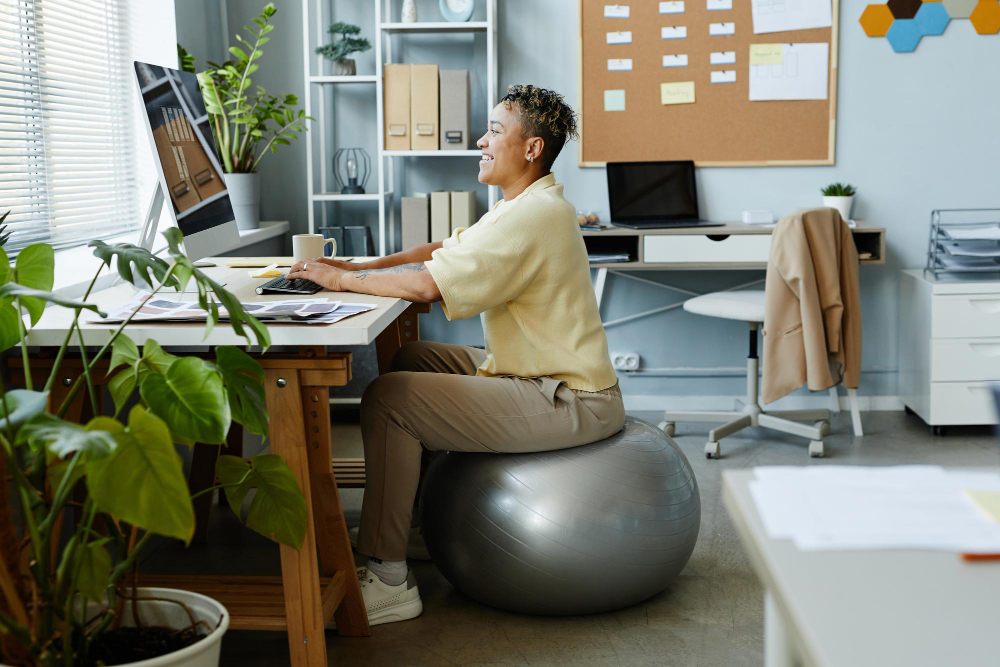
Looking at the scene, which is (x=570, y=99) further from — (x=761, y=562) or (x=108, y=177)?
(x=761, y=562)

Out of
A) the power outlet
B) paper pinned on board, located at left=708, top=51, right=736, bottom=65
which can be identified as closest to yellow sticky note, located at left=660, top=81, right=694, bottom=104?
paper pinned on board, located at left=708, top=51, right=736, bottom=65

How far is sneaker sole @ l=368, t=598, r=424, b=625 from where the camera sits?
2367 millimetres

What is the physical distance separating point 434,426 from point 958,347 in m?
2.40

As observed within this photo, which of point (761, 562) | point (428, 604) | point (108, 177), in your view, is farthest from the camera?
point (108, 177)

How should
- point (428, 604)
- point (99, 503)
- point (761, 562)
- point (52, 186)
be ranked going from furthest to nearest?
1. point (52, 186)
2. point (428, 604)
3. point (99, 503)
4. point (761, 562)

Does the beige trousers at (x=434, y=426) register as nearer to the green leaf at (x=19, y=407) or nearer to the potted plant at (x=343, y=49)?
the green leaf at (x=19, y=407)

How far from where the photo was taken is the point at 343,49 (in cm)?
404

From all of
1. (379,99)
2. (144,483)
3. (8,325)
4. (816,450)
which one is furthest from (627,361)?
(144,483)

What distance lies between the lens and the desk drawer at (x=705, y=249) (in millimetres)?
3912

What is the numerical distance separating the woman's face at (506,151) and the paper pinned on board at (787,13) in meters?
2.00

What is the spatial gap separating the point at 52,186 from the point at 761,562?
2582 millimetres

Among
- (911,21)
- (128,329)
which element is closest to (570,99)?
(911,21)

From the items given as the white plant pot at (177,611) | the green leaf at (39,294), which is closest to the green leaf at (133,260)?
the green leaf at (39,294)

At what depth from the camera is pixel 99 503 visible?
132cm
